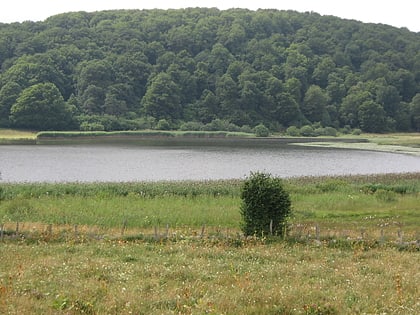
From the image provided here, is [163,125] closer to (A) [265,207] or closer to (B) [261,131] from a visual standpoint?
(B) [261,131]

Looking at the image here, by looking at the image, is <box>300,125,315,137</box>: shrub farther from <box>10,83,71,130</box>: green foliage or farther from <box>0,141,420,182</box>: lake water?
<box>0,141,420,182</box>: lake water

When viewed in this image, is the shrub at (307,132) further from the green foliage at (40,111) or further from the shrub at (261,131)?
the green foliage at (40,111)

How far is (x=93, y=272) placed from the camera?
15.1 metres

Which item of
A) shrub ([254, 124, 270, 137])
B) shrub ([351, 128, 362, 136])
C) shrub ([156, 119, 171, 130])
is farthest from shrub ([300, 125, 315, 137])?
shrub ([156, 119, 171, 130])

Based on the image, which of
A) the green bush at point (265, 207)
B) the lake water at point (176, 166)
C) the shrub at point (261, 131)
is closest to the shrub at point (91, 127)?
the shrub at point (261, 131)

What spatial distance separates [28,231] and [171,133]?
13680cm

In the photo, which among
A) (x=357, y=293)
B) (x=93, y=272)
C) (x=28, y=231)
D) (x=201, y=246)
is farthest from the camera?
(x=28, y=231)

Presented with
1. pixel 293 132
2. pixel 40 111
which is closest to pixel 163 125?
pixel 40 111

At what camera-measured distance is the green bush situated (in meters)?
23.5

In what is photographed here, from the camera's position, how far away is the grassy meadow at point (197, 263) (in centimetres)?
1239

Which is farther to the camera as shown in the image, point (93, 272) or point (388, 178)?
point (388, 178)

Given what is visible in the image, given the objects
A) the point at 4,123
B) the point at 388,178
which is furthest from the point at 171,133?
the point at 388,178

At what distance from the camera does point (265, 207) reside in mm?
23562

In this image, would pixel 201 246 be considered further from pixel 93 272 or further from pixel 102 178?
pixel 102 178
